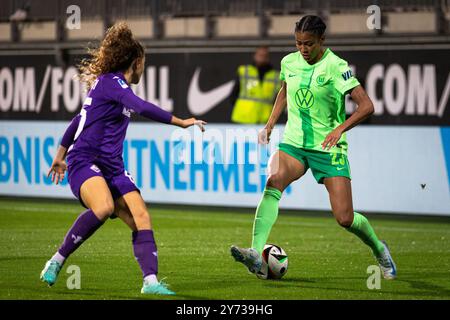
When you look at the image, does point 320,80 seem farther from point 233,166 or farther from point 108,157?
point 233,166

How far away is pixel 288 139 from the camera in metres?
10.2

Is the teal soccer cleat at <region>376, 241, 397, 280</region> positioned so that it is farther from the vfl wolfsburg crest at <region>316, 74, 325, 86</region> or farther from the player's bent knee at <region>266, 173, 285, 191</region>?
the vfl wolfsburg crest at <region>316, 74, 325, 86</region>

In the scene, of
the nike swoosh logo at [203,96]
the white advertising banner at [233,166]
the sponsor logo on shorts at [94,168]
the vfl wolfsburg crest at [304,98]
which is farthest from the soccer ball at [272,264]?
the nike swoosh logo at [203,96]

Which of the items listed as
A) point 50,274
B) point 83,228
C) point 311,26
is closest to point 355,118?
point 311,26

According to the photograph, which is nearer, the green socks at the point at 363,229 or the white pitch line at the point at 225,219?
the green socks at the point at 363,229

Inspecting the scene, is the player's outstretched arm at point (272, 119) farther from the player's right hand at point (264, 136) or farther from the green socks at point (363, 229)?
the green socks at point (363, 229)

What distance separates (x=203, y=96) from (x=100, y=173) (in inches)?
394

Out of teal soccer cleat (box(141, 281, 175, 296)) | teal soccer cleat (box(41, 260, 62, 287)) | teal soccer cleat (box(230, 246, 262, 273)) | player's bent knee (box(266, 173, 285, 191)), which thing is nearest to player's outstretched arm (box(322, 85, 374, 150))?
player's bent knee (box(266, 173, 285, 191))

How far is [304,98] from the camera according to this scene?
398 inches

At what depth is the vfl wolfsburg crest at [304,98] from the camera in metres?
10.1

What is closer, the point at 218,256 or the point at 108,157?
the point at 108,157

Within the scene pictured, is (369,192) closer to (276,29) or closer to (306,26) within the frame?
(276,29)

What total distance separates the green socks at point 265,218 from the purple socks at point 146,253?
122 centimetres
